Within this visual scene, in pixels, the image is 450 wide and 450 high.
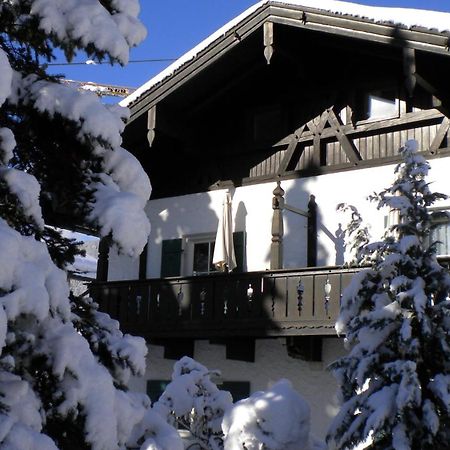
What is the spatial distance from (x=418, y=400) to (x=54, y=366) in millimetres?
4302

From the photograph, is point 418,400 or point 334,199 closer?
point 418,400

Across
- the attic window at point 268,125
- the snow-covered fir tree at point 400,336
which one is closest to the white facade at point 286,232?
the attic window at point 268,125

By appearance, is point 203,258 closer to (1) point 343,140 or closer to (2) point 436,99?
(1) point 343,140

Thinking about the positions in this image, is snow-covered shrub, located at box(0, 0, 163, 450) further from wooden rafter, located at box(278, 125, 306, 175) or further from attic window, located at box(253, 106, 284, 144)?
attic window, located at box(253, 106, 284, 144)

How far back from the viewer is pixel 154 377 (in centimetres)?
1584

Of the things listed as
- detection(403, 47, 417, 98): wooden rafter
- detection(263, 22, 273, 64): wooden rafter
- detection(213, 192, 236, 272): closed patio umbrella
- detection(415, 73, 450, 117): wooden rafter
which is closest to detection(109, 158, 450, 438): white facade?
detection(213, 192, 236, 272): closed patio umbrella

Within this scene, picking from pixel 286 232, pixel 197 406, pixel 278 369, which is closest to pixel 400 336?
pixel 197 406

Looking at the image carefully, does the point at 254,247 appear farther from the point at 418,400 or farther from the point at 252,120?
the point at 418,400

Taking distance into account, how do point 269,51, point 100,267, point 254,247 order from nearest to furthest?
1. point 269,51
2. point 254,247
3. point 100,267

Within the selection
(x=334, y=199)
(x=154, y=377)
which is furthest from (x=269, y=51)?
(x=154, y=377)

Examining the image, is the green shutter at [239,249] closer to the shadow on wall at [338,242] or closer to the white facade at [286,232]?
the white facade at [286,232]

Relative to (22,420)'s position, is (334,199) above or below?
above

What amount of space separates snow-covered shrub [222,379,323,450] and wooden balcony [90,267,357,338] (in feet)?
14.7

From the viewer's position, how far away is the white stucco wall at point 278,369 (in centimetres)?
1337
